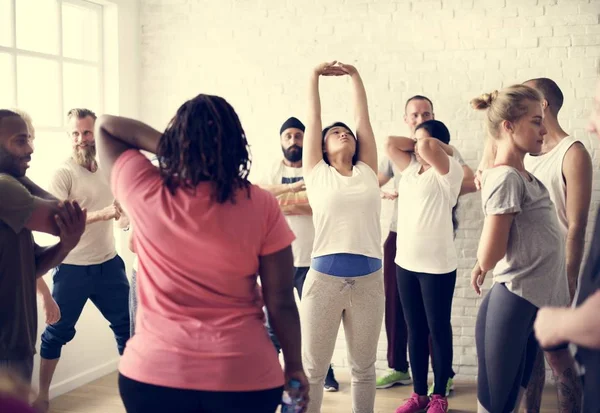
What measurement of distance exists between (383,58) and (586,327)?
11.7 ft

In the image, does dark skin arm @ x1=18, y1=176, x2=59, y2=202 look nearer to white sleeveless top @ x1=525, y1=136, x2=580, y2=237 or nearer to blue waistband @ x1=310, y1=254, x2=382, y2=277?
blue waistband @ x1=310, y1=254, x2=382, y2=277

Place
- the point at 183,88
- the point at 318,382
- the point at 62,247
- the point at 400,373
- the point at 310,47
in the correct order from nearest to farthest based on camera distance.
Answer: the point at 62,247
the point at 318,382
the point at 400,373
the point at 310,47
the point at 183,88

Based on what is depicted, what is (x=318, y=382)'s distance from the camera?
331cm

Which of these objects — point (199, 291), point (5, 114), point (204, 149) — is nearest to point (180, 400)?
point (199, 291)

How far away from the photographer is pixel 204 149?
186 centimetres

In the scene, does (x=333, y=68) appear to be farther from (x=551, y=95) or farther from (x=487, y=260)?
(x=487, y=260)

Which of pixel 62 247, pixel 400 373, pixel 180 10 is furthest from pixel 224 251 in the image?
pixel 180 10

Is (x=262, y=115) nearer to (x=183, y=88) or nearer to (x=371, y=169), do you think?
(x=183, y=88)

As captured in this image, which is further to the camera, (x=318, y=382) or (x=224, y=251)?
(x=318, y=382)

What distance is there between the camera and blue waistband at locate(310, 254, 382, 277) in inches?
128

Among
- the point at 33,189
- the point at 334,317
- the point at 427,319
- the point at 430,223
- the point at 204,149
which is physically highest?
the point at 204,149

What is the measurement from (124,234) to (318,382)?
7.65 feet

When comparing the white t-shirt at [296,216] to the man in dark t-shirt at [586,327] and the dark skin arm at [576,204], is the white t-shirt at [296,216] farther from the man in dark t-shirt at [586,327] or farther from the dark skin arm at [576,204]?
the man in dark t-shirt at [586,327]

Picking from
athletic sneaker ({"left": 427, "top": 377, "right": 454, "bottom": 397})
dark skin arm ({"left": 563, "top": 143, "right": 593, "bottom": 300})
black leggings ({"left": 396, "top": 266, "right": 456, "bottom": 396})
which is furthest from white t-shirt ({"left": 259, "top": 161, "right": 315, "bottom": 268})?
dark skin arm ({"left": 563, "top": 143, "right": 593, "bottom": 300})
